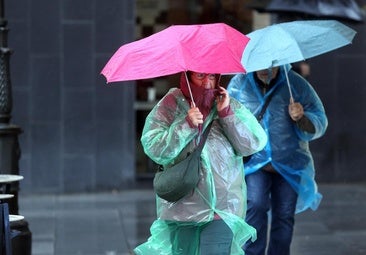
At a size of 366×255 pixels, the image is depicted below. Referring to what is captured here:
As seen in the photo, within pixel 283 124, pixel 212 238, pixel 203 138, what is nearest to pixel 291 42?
pixel 283 124

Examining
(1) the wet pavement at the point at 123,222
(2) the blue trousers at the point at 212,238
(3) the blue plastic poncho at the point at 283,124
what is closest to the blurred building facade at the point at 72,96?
(1) the wet pavement at the point at 123,222

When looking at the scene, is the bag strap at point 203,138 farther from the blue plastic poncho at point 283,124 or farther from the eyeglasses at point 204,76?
the blue plastic poncho at point 283,124

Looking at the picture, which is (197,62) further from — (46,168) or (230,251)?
(46,168)

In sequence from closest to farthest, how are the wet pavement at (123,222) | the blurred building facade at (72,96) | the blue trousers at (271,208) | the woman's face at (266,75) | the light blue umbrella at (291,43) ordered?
the light blue umbrella at (291,43), the blue trousers at (271,208), the woman's face at (266,75), the wet pavement at (123,222), the blurred building facade at (72,96)

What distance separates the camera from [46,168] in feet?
37.1

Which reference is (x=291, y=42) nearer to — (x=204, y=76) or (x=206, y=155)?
(x=204, y=76)

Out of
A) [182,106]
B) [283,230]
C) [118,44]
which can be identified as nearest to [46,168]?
[118,44]

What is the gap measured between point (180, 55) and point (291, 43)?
1.65 metres

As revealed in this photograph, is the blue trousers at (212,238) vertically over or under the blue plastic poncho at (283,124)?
under

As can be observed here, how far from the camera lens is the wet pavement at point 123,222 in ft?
27.7

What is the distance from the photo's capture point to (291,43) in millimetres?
6340

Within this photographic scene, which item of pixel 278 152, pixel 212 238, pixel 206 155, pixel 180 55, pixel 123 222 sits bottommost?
pixel 123 222

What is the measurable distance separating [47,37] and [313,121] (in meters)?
5.41

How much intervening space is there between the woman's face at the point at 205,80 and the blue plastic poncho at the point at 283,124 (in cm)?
145
